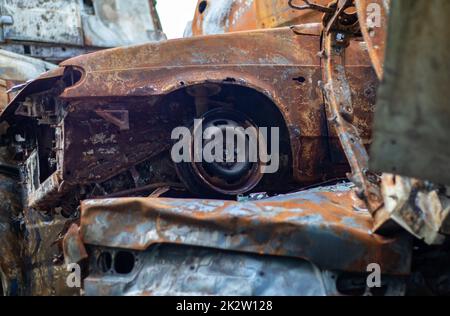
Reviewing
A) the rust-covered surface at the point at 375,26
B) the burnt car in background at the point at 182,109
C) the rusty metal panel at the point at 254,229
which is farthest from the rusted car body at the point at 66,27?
the rust-covered surface at the point at 375,26

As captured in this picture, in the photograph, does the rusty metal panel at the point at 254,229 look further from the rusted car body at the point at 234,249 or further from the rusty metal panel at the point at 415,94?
the rusty metal panel at the point at 415,94

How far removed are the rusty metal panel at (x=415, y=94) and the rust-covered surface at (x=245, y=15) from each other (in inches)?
124

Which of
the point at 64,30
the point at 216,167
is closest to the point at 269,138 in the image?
the point at 216,167

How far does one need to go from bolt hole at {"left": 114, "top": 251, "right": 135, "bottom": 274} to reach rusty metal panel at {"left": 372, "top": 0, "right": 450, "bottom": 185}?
145 cm

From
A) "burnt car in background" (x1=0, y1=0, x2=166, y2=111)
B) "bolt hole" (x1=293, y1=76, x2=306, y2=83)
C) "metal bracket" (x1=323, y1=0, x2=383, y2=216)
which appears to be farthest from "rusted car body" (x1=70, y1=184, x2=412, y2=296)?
"burnt car in background" (x1=0, y1=0, x2=166, y2=111)

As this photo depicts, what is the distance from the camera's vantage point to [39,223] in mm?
4680

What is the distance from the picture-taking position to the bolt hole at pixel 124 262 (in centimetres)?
278

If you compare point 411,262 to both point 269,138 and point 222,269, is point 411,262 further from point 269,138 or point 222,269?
point 269,138

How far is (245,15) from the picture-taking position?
18.2 ft

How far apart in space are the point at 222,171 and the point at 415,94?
2006 millimetres

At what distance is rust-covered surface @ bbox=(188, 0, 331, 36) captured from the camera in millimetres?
4970

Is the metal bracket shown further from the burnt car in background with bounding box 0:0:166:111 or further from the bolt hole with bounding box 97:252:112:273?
the burnt car in background with bounding box 0:0:166:111
